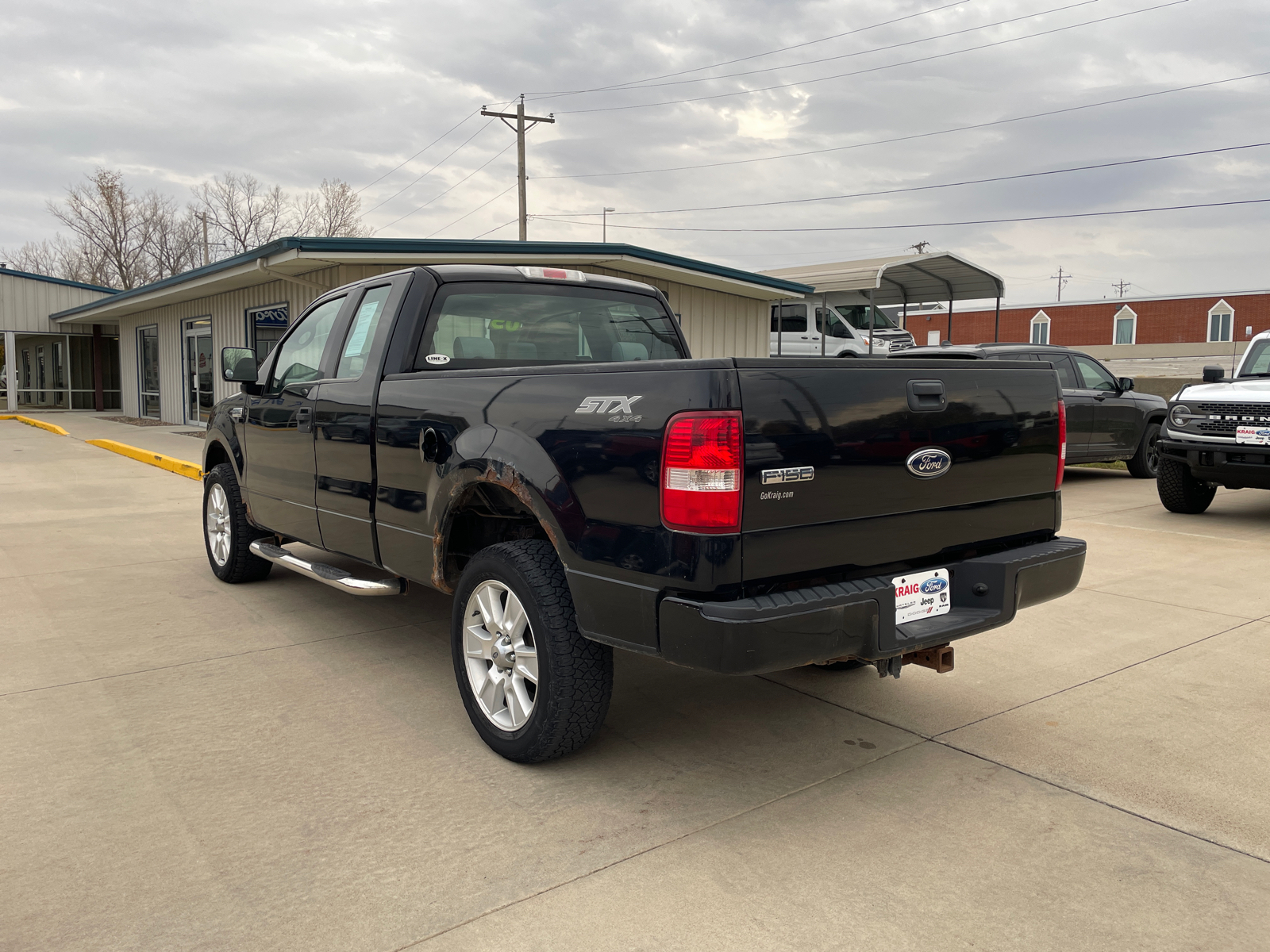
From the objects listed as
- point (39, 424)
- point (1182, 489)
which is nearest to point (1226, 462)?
point (1182, 489)

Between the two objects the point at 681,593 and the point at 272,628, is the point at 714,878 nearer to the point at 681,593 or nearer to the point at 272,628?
the point at 681,593

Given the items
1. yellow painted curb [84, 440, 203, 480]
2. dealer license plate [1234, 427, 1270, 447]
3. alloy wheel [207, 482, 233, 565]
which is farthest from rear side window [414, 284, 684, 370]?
yellow painted curb [84, 440, 203, 480]

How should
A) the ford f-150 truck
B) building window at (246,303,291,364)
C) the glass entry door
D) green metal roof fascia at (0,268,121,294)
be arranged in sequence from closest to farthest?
the ford f-150 truck → building window at (246,303,291,364) → the glass entry door → green metal roof fascia at (0,268,121,294)

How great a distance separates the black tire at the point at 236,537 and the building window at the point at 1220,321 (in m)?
59.4

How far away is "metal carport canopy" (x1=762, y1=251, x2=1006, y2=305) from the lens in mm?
19219

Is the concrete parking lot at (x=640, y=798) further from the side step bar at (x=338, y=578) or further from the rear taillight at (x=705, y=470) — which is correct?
the rear taillight at (x=705, y=470)

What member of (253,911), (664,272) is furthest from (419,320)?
(664,272)

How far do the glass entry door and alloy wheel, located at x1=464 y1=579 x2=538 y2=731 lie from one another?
20.4 meters

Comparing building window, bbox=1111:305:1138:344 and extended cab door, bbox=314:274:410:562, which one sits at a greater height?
building window, bbox=1111:305:1138:344

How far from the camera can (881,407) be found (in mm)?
3062

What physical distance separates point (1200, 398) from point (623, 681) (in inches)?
286

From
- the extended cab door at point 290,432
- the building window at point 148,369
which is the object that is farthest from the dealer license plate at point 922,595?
the building window at point 148,369

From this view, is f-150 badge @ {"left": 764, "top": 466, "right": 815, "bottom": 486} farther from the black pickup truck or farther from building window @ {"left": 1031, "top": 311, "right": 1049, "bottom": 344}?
building window @ {"left": 1031, "top": 311, "right": 1049, "bottom": 344}

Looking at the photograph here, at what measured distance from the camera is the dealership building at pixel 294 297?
14.1 metres
